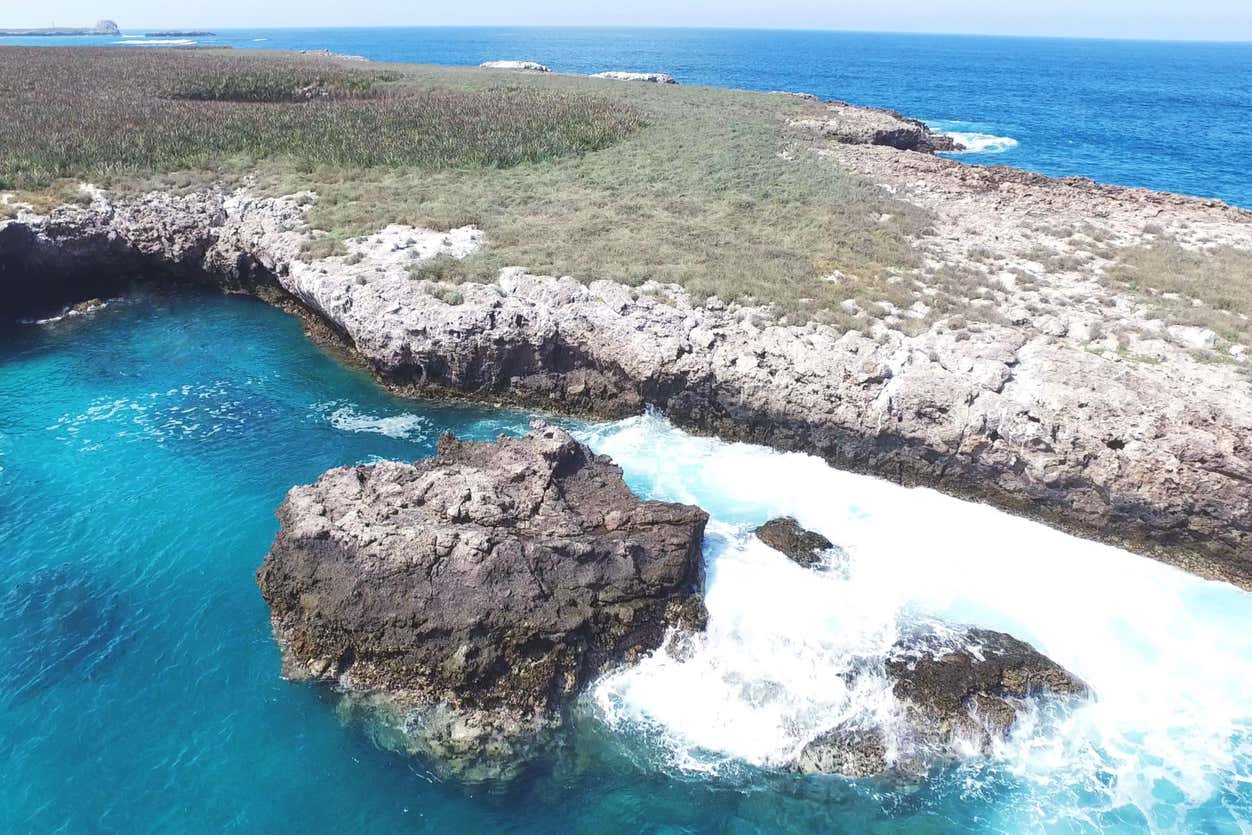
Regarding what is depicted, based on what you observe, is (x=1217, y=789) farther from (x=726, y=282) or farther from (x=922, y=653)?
(x=726, y=282)

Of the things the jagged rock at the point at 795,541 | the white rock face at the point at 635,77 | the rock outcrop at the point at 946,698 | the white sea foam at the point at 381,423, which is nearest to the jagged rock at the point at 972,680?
the rock outcrop at the point at 946,698

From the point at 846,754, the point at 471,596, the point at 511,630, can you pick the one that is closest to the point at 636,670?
the point at 511,630

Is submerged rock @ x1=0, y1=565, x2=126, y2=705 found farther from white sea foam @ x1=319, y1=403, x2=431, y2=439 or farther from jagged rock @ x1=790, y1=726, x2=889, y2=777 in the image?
jagged rock @ x1=790, y1=726, x2=889, y2=777

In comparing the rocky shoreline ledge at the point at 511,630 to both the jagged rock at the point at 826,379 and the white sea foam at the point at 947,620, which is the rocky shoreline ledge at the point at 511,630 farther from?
the jagged rock at the point at 826,379

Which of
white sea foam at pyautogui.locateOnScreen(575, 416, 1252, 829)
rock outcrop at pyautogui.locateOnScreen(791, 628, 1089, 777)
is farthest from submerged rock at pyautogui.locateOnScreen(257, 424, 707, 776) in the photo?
rock outcrop at pyautogui.locateOnScreen(791, 628, 1089, 777)

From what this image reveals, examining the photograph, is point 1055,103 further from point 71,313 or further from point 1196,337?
point 71,313

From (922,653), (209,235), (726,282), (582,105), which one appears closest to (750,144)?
(582,105)
